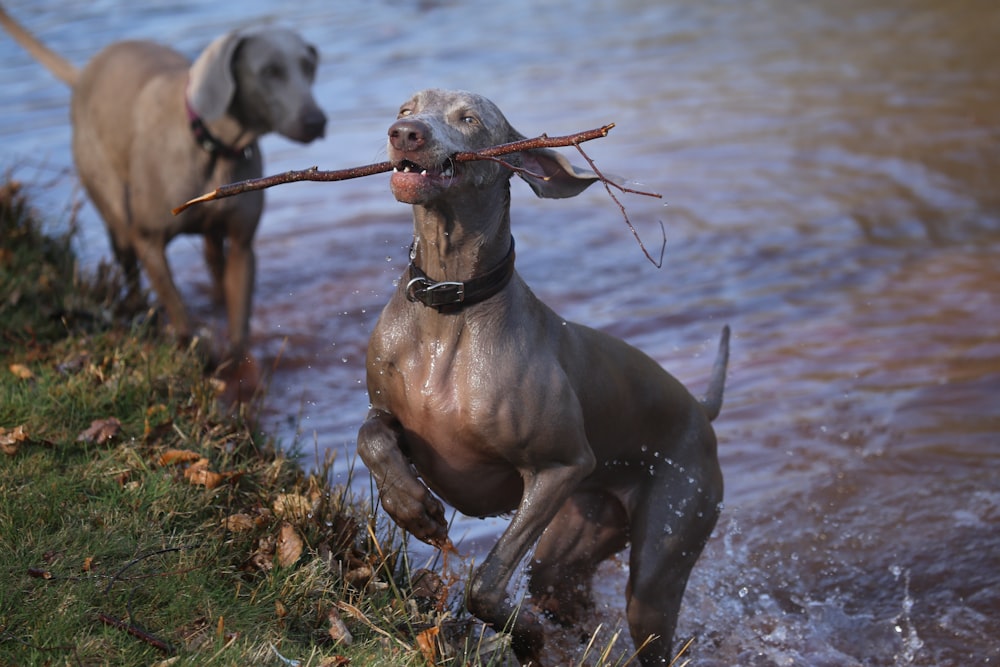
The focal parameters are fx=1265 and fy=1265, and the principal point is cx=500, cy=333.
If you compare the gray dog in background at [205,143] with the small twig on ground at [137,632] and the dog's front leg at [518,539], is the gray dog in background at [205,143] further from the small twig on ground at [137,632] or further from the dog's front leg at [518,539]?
the small twig on ground at [137,632]

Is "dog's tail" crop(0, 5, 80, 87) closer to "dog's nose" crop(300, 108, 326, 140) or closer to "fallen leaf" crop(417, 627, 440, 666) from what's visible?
"dog's nose" crop(300, 108, 326, 140)

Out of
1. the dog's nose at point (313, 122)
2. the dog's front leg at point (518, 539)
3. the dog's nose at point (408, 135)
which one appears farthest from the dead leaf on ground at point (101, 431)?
the dog's nose at point (313, 122)

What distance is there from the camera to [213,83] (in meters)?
5.71

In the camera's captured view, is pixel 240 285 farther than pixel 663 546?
Yes

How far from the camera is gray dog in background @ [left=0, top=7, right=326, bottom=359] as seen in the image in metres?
5.76

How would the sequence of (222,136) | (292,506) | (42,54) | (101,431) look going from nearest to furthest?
(292,506), (101,431), (222,136), (42,54)

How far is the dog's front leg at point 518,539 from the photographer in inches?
121

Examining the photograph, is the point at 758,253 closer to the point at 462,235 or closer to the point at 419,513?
the point at 462,235

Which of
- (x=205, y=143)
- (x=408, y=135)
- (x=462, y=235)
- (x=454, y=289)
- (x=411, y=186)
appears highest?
(x=408, y=135)

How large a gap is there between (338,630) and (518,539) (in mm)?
484

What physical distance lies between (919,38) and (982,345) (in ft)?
23.8

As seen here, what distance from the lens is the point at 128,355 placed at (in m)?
4.41

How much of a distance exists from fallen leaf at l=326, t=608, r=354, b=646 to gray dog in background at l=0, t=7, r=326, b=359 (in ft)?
8.92

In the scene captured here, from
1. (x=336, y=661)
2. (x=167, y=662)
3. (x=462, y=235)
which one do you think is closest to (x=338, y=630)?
(x=336, y=661)
